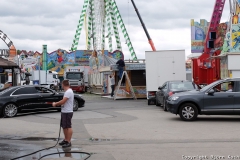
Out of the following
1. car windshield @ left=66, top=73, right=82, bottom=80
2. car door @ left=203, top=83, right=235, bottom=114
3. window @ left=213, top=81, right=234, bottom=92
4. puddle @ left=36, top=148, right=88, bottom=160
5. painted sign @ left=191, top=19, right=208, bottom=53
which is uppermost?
painted sign @ left=191, top=19, right=208, bottom=53

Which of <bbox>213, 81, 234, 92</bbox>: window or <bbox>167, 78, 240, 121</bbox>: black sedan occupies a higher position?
<bbox>213, 81, 234, 92</bbox>: window

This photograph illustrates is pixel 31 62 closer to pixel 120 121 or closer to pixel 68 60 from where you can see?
pixel 68 60

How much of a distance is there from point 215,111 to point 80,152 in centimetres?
743

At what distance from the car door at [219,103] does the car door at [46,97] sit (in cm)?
761

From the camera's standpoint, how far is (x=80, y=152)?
9.46m

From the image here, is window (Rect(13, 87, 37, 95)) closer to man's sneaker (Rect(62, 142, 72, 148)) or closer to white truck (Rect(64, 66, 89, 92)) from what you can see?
man's sneaker (Rect(62, 142, 72, 148))

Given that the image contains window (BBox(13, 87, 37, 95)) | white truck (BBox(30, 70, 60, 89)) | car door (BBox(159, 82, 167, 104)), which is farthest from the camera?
white truck (BBox(30, 70, 60, 89))

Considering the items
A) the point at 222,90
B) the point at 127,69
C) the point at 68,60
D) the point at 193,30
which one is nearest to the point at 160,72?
the point at 127,69

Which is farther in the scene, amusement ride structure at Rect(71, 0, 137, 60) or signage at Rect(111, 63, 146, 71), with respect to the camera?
amusement ride structure at Rect(71, 0, 137, 60)

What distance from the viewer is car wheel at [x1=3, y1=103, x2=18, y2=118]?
18656mm

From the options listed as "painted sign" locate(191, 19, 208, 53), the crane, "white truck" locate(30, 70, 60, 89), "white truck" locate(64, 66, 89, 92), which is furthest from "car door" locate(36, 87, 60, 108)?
"painted sign" locate(191, 19, 208, 53)

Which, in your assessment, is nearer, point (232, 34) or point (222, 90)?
point (222, 90)

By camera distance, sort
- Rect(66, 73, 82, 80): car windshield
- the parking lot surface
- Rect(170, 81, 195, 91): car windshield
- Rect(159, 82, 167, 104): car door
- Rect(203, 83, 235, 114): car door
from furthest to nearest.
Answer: Rect(66, 73, 82, 80): car windshield
Rect(159, 82, 167, 104): car door
Rect(170, 81, 195, 91): car windshield
Rect(203, 83, 235, 114): car door
the parking lot surface

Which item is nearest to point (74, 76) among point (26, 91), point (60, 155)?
point (26, 91)
